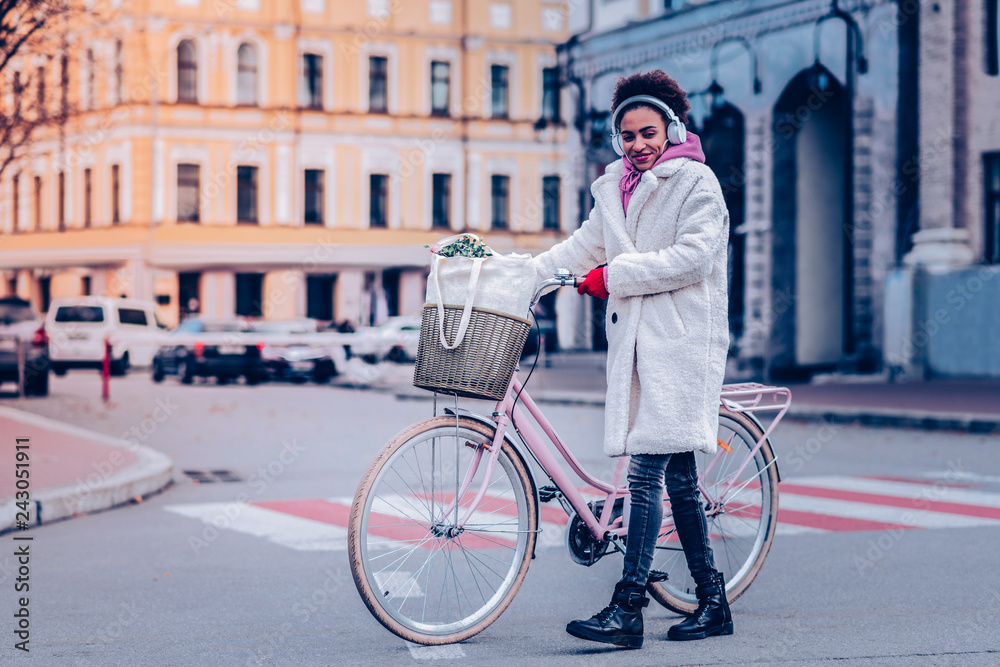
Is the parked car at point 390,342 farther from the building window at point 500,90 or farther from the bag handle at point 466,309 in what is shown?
the bag handle at point 466,309

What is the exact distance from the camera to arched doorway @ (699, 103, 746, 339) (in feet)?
84.4

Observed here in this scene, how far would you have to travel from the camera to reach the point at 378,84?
4684 cm

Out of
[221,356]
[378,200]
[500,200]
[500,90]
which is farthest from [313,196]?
[221,356]

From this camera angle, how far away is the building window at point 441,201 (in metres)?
47.3

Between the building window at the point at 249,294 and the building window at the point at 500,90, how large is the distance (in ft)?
35.3

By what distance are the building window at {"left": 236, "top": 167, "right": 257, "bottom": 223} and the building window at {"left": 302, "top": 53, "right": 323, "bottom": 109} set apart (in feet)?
10.8

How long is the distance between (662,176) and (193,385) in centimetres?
2202

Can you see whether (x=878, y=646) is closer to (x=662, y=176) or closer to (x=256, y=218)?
(x=662, y=176)

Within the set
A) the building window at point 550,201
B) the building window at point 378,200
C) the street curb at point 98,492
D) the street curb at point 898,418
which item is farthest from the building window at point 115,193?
the street curb at point 98,492

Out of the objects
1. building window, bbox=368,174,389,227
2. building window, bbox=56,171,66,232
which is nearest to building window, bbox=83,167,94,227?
building window, bbox=56,171,66,232

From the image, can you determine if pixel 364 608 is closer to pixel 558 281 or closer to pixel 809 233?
pixel 558 281

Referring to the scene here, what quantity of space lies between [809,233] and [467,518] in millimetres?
21878

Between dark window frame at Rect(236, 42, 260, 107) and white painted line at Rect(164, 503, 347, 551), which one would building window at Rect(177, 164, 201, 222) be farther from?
white painted line at Rect(164, 503, 347, 551)

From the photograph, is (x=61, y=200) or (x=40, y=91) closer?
(x=40, y=91)
